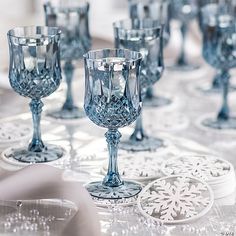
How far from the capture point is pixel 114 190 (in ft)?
3.80

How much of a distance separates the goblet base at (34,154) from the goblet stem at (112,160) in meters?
0.16

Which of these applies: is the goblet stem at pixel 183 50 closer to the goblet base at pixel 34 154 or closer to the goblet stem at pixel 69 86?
the goblet stem at pixel 69 86

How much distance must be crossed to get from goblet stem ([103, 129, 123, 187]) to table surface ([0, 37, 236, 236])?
5 centimetres

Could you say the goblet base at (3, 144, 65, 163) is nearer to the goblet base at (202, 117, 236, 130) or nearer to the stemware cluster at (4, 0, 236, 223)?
the stemware cluster at (4, 0, 236, 223)

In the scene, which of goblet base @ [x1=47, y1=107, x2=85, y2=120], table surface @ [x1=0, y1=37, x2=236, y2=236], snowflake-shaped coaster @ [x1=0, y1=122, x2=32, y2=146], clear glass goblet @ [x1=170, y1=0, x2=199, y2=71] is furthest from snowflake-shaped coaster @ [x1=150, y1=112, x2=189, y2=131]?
clear glass goblet @ [x1=170, y1=0, x2=199, y2=71]

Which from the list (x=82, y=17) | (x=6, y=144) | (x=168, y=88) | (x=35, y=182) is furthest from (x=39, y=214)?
(x=168, y=88)

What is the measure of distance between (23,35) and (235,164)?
46cm

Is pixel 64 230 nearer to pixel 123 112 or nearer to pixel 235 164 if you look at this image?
pixel 123 112

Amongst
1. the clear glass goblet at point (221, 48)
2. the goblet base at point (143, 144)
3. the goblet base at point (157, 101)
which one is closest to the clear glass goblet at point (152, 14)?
the goblet base at point (157, 101)

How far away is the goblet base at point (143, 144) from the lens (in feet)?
4.50

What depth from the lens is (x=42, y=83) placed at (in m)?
1.27

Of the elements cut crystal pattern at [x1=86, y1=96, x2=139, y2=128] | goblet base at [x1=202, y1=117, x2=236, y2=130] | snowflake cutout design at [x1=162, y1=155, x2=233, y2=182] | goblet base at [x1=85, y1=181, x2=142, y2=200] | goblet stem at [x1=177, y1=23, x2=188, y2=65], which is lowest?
goblet base at [x1=202, y1=117, x2=236, y2=130]

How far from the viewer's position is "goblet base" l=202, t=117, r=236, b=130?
1.51 m

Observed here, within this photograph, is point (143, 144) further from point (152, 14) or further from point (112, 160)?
point (152, 14)
